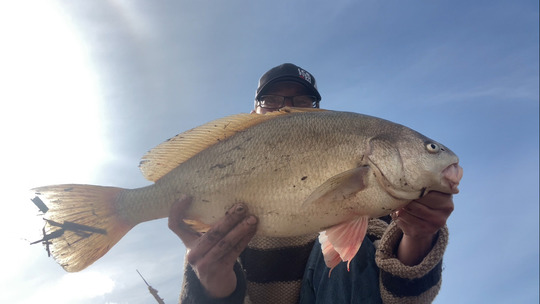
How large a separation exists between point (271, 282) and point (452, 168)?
7.10 feet

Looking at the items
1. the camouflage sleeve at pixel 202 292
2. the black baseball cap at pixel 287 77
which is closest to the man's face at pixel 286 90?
the black baseball cap at pixel 287 77

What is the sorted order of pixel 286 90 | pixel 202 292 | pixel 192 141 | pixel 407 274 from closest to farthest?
pixel 407 274 → pixel 192 141 → pixel 202 292 → pixel 286 90

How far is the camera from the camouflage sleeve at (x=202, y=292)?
3.41m

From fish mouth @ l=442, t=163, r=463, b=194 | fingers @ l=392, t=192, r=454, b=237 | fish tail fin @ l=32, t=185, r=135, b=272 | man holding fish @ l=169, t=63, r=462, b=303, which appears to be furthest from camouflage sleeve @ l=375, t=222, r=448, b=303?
fish tail fin @ l=32, t=185, r=135, b=272

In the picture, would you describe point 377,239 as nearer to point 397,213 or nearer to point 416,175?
point 397,213

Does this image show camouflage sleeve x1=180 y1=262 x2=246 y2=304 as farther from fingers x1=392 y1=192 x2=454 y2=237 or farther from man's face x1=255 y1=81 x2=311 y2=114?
man's face x1=255 y1=81 x2=311 y2=114

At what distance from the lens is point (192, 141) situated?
3.11 m

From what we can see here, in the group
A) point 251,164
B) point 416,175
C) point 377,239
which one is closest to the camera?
point 416,175

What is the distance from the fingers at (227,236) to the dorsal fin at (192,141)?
69 centimetres

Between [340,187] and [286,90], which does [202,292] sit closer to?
[340,187]

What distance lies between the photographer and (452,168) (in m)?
2.57

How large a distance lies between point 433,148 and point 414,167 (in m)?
0.23

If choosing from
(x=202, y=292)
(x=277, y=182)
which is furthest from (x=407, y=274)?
(x=202, y=292)

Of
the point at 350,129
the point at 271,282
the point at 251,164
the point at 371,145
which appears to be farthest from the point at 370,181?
the point at 271,282
